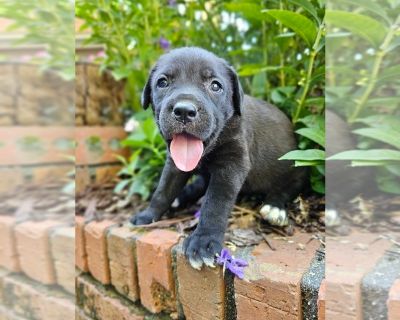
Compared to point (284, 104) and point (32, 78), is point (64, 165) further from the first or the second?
point (284, 104)

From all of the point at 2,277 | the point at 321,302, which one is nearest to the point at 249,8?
the point at 321,302

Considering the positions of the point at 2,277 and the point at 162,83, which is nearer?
the point at 2,277

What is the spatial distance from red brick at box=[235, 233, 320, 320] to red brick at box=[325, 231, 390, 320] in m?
0.30

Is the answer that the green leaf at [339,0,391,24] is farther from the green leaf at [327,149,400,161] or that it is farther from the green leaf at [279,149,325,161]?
the green leaf at [279,149,325,161]

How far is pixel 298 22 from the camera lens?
4.59 feet

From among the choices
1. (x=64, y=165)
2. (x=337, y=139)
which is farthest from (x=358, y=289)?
(x=64, y=165)

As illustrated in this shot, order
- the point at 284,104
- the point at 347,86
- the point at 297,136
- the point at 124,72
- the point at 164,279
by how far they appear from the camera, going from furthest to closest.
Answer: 1. the point at 124,72
2. the point at 284,104
3. the point at 297,136
4. the point at 164,279
5. the point at 347,86

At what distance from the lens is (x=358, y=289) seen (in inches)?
30.2

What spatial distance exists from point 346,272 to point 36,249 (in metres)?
0.69

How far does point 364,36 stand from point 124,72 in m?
1.78

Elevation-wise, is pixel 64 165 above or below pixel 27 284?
above

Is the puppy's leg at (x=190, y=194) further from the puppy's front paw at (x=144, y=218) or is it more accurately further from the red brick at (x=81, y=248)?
the red brick at (x=81, y=248)

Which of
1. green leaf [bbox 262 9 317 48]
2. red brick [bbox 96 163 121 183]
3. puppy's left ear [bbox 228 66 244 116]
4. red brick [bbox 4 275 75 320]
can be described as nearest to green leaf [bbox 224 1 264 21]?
green leaf [bbox 262 9 317 48]

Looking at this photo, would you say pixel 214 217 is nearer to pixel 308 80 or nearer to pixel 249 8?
pixel 308 80
